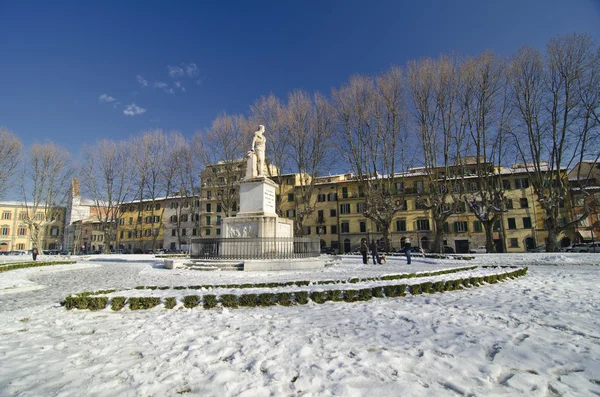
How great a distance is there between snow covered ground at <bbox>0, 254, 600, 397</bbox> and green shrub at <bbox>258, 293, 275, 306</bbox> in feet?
0.99

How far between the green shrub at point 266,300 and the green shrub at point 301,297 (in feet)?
1.84

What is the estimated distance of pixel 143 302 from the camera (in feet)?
22.1

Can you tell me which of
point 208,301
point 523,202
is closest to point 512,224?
point 523,202

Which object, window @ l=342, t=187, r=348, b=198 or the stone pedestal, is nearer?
the stone pedestal

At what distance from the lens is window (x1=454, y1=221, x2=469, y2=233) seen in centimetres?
4500

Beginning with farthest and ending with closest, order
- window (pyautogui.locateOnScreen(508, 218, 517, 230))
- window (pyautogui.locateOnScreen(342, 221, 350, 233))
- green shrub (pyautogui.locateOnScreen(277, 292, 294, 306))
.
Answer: window (pyautogui.locateOnScreen(342, 221, 350, 233)) < window (pyautogui.locateOnScreen(508, 218, 517, 230)) < green shrub (pyautogui.locateOnScreen(277, 292, 294, 306))

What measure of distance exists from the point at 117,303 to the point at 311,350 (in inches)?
187

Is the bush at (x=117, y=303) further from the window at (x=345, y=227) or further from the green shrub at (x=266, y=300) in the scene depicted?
the window at (x=345, y=227)

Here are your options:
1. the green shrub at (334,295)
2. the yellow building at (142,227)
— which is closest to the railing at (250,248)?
the green shrub at (334,295)

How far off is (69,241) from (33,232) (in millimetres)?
50170

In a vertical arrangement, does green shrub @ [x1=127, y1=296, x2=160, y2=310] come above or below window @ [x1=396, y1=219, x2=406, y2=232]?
below

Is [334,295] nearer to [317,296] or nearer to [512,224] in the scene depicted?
[317,296]

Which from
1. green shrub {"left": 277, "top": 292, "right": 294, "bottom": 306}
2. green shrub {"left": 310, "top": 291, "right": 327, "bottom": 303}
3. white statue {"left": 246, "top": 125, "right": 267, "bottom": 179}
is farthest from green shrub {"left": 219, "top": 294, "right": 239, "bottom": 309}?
white statue {"left": 246, "top": 125, "right": 267, "bottom": 179}

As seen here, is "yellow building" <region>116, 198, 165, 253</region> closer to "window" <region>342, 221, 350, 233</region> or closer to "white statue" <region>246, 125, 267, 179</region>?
"window" <region>342, 221, 350, 233</region>
